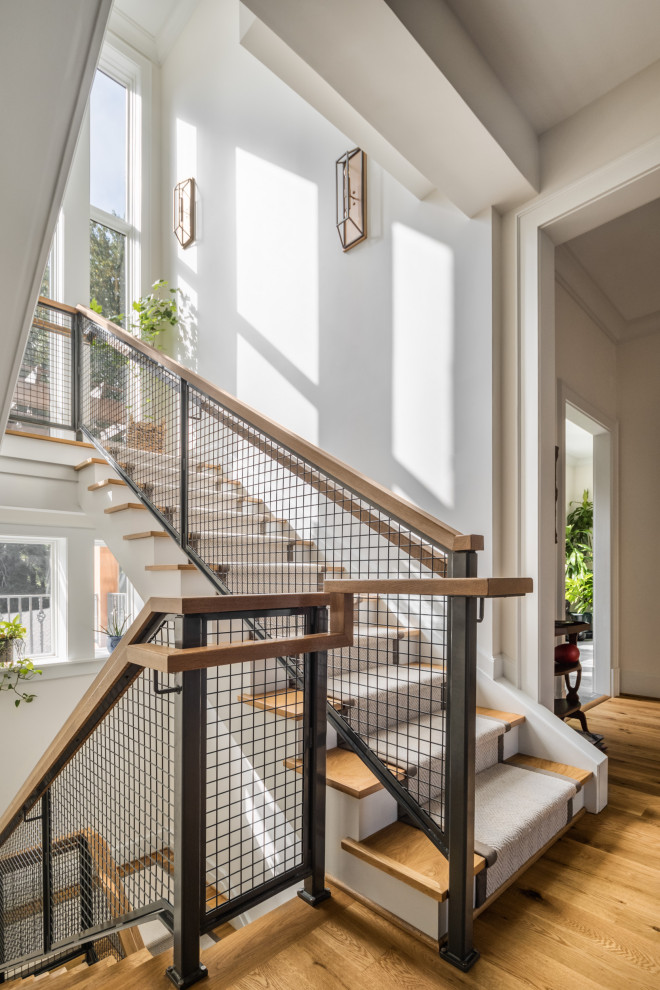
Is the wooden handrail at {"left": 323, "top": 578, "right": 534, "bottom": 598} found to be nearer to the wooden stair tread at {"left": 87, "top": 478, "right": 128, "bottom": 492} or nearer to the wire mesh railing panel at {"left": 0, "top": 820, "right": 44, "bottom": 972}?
the wooden stair tread at {"left": 87, "top": 478, "right": 128, "bottom": 492}

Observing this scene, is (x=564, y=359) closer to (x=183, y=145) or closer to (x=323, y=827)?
(x=323, y=827)

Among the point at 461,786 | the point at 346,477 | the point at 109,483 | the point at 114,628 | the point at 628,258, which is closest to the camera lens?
the point at 461,786

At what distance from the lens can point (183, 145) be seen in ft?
17.7

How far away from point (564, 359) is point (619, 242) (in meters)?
0.73

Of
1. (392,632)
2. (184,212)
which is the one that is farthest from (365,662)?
(184,212)

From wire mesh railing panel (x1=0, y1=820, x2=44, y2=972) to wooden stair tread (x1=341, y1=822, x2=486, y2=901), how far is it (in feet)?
5.68

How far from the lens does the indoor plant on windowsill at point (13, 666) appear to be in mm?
3947

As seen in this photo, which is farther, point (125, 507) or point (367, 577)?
point (125, 507)

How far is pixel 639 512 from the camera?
445 cm

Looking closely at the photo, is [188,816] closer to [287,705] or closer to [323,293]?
[287,705]

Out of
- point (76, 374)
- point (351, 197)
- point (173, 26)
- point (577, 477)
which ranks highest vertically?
point (173, 26)

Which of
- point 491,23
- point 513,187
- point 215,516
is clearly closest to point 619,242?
point 513,187

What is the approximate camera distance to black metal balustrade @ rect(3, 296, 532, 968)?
148 centimetres

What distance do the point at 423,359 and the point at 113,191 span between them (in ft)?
14.7
